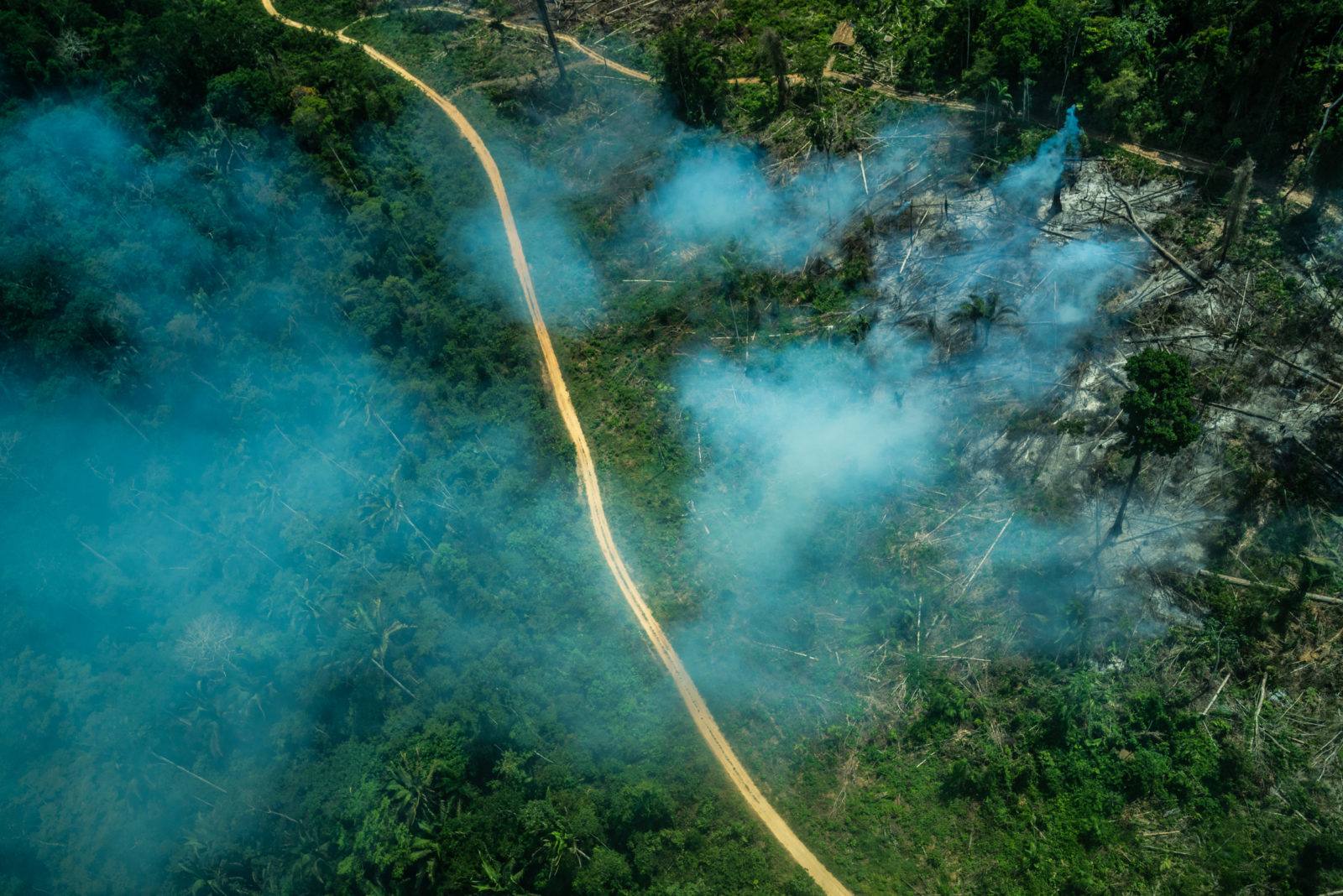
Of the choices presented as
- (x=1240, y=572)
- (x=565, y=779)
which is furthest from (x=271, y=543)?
Result: (x=1240, y=572)

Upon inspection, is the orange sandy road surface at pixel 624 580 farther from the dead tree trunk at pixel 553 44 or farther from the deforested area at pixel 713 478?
the dead tree trunk at pixel 553 44

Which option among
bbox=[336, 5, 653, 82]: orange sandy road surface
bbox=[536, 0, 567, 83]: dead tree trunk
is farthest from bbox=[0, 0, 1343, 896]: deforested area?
bbox=[536, 0, 567, 83]: dead tree trunk

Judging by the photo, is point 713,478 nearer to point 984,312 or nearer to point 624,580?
point 624,580

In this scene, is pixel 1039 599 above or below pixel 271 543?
below

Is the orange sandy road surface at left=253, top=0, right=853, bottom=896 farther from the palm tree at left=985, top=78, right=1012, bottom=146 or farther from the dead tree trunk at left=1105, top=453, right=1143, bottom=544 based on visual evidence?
the palm tree at left=985, top=78, right=1012, bottom=146

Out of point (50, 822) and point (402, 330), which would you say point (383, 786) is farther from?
point (402, 330)

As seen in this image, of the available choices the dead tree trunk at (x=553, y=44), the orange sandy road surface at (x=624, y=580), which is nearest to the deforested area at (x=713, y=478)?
the orange sandy road surface at (x=624, y=580)

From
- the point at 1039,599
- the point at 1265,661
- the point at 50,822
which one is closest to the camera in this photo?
the point at 1265,661
